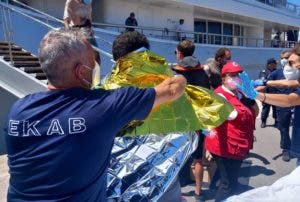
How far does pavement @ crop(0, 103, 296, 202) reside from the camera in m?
5.05

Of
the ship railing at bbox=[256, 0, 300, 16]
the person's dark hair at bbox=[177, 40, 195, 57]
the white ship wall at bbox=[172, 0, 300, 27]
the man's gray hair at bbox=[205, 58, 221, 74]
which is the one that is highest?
the ship railing at bbox=[256, 0, 300, 16]

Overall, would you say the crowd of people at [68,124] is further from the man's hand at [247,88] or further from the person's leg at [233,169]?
the person's leg at [233,169]

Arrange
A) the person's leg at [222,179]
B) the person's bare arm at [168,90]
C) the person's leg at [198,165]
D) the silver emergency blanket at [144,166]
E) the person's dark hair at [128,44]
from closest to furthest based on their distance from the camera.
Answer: the person's bare arm at [168,90], the silver emergency blanket at [144,166], the person's dark hair at [128,44], the person's leg at [222,179], the person's leg at [198,165]

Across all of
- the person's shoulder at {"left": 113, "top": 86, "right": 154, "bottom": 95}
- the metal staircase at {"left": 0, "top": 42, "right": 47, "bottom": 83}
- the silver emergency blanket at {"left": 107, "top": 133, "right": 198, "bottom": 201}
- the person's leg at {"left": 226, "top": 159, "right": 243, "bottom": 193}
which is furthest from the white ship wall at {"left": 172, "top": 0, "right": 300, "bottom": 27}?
the person's shoulder at {"left": 113, "top": 86, "right": 154, "bottom": 95}

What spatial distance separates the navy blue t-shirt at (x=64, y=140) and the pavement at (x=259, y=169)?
281 centimetres

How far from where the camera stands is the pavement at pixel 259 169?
505 cm

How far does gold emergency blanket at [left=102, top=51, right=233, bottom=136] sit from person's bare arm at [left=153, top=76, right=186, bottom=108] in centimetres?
33

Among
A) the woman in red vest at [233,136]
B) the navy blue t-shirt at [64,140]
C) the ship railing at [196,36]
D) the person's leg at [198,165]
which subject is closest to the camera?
the navy blue t-shirt at [64,140]

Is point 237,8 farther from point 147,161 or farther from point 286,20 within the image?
point 147,161

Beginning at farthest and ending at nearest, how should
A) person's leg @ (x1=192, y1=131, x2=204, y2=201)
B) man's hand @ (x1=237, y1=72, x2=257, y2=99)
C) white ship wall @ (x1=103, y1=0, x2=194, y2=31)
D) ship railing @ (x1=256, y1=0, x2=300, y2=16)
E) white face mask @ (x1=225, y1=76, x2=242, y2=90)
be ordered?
ship railing @ (x1=256, y1=0, x2=300, y2=16)
white ship wall @ (x1=103, y1=0, x2=194, y2=31)
person's leg @ (x1=192, y1=131, x2=204, y2=201)
white face mask @ (x1=225, y1=76, x2=242, y2=90)
man's hand @ (x1=237, y1=72, x2=257, y2=99)

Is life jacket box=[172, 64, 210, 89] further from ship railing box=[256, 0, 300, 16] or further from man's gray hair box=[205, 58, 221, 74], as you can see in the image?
ship railing box=[256, 0, 300, 16]

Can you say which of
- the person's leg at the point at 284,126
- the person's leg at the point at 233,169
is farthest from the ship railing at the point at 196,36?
the person's leg at the point at 233,169

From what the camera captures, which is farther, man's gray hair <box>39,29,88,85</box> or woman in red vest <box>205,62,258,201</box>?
woman in red vest <box>205,62,258,201</box>

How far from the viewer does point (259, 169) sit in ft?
19.3
